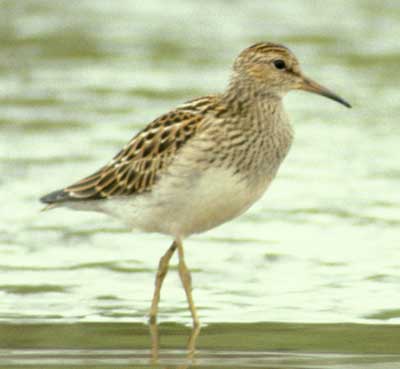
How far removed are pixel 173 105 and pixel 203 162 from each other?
27.9 ft

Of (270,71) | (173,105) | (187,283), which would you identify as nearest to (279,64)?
(270,71)

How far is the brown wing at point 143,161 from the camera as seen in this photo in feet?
35.7

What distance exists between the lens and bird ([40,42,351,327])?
420 inches

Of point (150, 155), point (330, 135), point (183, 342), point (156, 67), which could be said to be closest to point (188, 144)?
point (150, 155)

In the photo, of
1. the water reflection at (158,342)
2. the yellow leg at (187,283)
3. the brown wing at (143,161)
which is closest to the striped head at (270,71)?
the brown wing at (143,161)

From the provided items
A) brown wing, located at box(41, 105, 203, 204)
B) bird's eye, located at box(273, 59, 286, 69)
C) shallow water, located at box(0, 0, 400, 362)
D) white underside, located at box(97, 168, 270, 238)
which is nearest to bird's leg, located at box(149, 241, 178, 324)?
shallow water, located at box(0, 0, 400, 362)

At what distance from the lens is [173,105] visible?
1909 cm

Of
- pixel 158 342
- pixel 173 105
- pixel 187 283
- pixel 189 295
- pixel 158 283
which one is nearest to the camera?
pixel 158 342

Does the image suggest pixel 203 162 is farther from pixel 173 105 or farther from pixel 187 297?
pixel 173 105

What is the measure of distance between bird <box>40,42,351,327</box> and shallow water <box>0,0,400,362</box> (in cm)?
78

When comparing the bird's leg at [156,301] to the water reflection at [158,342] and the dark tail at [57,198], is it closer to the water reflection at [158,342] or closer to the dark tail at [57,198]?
the water reflection at [158,342]

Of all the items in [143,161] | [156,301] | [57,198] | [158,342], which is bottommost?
[158,342]

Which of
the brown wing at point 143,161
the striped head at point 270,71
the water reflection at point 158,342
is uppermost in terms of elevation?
the striped head at point 270,71

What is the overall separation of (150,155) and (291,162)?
5.74m
